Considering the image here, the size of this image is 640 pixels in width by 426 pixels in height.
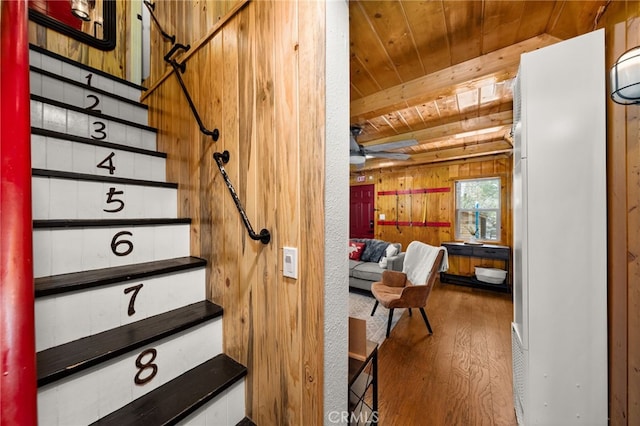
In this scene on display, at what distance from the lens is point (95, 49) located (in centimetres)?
256

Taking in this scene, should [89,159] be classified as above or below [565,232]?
above

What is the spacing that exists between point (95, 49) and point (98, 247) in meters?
2.68

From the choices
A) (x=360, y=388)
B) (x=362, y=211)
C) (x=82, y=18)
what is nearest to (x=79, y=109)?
(x=82, y=18)

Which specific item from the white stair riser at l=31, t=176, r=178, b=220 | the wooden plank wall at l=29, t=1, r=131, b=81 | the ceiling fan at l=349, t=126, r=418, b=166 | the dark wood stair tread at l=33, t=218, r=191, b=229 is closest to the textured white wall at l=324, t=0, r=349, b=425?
the dark wood stair tread at l=33, t=218, r=191, b=229

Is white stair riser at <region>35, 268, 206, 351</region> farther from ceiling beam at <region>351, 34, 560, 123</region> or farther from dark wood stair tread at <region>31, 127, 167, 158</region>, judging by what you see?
ceiling beam at <region>351, 34, 560, 123</region>

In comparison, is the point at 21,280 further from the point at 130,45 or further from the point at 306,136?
the point at 130,45

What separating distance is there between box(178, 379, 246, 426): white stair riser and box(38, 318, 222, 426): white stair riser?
0.67ft

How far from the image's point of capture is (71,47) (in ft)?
7.90

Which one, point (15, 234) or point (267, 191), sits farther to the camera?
point (267, 191)

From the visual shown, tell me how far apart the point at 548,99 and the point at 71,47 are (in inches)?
157

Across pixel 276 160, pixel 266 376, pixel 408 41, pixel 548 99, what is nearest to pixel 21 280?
pixel 276 160

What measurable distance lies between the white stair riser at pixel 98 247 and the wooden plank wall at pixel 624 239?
2.38 meters

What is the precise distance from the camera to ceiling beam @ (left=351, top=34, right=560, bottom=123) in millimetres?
1859

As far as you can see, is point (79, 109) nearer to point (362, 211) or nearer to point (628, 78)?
point (628, 78)
